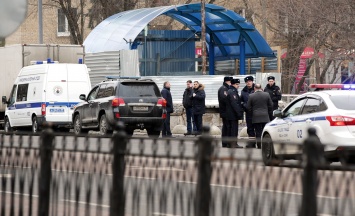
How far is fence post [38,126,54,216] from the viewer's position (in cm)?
723

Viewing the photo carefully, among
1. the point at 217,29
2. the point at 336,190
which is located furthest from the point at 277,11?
the point at 336,190

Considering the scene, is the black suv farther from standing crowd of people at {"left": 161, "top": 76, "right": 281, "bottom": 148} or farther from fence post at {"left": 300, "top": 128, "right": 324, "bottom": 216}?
fence post at {"left": 300, "top": 128, "right": 324, "bottom": 216}

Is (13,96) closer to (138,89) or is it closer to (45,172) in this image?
(138,89)

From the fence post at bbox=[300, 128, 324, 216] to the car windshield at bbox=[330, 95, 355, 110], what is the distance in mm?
13004

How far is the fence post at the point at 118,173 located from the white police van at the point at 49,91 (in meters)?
25.7

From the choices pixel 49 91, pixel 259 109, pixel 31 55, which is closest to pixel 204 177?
pixel 259 109

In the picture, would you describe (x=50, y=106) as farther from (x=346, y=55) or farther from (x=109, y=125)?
(x=346, y=55)

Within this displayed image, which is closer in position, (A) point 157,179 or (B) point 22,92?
(A) point 157,179

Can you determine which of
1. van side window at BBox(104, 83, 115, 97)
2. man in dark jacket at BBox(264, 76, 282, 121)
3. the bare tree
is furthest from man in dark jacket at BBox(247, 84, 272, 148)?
the bare tree

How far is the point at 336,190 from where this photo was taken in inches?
178

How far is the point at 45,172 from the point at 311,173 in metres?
3.07

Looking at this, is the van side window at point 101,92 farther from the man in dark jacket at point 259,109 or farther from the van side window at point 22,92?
the man in dark jacket at point 259,109

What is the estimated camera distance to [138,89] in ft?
97.2

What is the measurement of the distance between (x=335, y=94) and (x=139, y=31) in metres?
22.7
